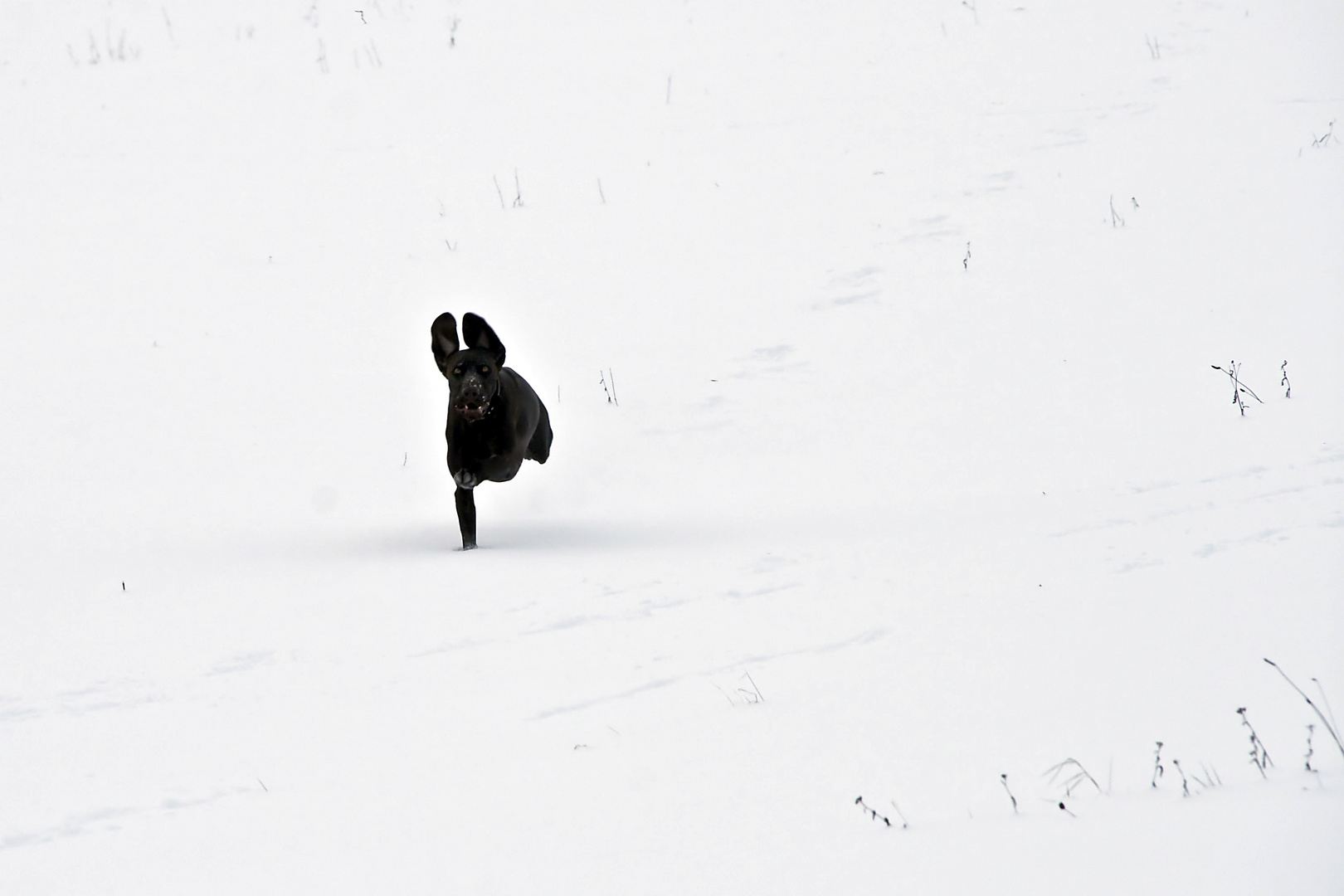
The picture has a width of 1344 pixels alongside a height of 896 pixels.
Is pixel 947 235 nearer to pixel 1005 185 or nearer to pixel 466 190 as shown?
pixel 1005 185

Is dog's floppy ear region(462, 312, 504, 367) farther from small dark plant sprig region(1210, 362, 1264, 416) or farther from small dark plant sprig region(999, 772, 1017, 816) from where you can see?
small dark plant sprig region(1210, 362, 1264, 416)

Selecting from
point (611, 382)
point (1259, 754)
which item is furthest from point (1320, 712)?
point (611, 382)

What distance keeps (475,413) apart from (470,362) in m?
0.30

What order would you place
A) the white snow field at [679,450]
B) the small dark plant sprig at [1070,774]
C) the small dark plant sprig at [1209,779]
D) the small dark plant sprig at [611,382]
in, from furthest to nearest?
1. the small dark plant sprig at [611,382]
2. the white snow field at [679,450]
3. the small dark plant sprig at [1070,774]
4. the small dark plant sprig at [1209,779]

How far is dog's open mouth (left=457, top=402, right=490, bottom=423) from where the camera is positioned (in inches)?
230

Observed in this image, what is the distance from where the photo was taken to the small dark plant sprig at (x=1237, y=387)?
21.2 ft

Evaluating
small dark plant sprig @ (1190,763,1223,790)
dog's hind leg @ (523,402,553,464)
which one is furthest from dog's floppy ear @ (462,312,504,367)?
small dark plant sprig @ (1190,763,1223,790)

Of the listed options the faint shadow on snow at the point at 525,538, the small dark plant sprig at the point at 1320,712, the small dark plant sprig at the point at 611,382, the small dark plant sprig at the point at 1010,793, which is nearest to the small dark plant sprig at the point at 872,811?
the small dark plant sprig at the point at 1010,793

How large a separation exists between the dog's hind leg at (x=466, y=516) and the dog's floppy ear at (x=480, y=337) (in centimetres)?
72

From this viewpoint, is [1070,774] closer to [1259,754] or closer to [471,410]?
[1259,754]

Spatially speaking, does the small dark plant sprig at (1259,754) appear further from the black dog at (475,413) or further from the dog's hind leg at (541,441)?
the dog's hind leg at (541,441)

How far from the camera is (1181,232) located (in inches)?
350

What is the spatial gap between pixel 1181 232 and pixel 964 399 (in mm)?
2874

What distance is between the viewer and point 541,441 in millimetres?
7156
